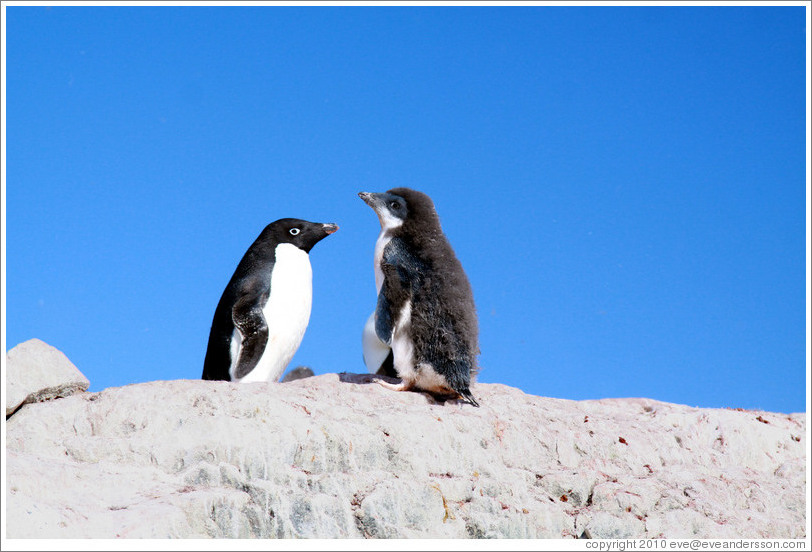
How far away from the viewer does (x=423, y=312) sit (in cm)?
792

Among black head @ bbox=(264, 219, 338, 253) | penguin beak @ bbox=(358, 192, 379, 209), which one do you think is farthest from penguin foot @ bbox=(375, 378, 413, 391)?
black head @ bbox=(264, 219, 338, 253)

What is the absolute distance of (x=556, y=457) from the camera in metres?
7.38

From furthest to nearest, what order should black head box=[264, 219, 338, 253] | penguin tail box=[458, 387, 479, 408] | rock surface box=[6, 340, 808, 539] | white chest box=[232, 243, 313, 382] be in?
black head box=[264, 219, 338, 253] < white chest box=[232, 243, 313, 382] < penguin tail box=[458, 387, 479, 408] < rock surface box=[6, 340, 808, 539]

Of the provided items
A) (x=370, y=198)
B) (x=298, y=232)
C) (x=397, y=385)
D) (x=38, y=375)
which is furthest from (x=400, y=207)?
(x=38, y=375)

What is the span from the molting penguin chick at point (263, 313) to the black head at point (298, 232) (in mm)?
13

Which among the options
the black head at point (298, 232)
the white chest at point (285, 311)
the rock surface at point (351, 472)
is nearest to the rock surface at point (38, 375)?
the rock surface at point (351, 472)

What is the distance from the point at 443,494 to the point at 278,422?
1.36 meters

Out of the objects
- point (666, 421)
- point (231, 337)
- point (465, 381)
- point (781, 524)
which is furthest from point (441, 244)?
point (781, 524)

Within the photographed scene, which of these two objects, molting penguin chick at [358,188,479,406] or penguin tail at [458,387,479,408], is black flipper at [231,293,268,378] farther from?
penguin tail at [458,387,479,408]

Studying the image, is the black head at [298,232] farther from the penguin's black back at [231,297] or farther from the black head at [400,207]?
the black head at [400,207]

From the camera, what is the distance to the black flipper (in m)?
8.56

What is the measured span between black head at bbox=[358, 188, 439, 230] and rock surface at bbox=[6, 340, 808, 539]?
1.74 meters

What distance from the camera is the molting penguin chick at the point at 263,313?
8602 mm

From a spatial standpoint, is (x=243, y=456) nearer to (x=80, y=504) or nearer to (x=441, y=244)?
(x=80, y=504)
